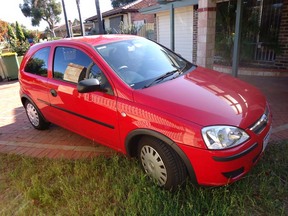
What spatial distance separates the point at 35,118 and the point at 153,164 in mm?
2957

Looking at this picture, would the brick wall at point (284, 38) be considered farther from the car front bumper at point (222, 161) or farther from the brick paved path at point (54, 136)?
the car front bumper at point (222, 161)

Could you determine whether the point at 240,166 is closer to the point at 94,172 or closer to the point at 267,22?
the point at 94,172

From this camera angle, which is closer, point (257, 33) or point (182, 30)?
point (257, 33)

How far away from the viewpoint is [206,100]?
2473 millimetres

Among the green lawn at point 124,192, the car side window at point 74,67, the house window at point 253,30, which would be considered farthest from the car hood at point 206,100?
the house window at point 253,30

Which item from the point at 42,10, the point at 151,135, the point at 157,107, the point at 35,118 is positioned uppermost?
the point at 42,10

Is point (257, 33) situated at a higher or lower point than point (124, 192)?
higher

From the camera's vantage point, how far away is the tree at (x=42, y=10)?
147 ft

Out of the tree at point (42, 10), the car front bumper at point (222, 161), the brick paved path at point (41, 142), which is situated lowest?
the brick paved path at point (41, 142)

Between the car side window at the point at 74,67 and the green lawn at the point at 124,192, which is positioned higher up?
the car side window at the point at 74,67

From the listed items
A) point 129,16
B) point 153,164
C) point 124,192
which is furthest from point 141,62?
point 129,16

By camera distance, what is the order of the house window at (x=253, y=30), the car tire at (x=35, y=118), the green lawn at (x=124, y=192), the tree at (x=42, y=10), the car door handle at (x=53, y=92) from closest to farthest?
the green lawn at (x=124, y=192) < the car door handle at (x=53, y=92) < the car tire at (x=35, y=118) < the house window at (x=253, y=30) < the tree at (x=42, y=10)

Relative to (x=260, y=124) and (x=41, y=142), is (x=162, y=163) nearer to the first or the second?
(x=260, y=124)

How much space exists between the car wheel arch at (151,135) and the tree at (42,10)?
47.2 m
